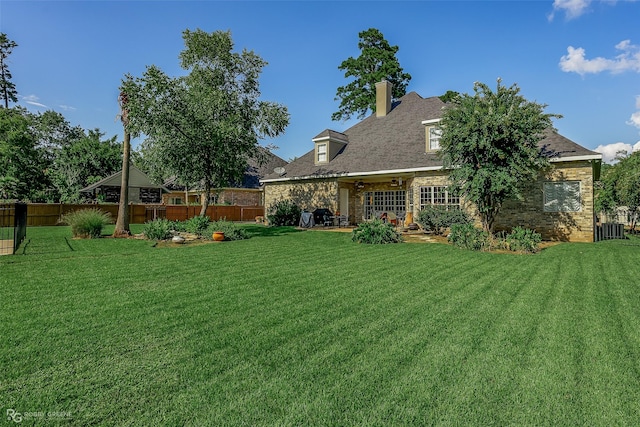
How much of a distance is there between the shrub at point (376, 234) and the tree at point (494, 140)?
2917 mm

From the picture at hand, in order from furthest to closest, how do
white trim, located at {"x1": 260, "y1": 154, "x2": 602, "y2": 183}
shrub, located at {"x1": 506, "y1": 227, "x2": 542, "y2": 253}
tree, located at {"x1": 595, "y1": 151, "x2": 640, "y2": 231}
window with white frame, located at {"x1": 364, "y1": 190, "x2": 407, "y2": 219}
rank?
window with white frame, located at {"x1": 364, "y1": 190, "x2": 407, "y2": 219} < tree, located at {"x1": 595, "y1": 151, "x2": 640, "y2": 231} < white trim, located at {"x1": 260, "y1": 154, "x2": 602, "y2": 183} < shrub, located at {"x1": 506, "y1": 227, "x2": 542, "y2": 253}

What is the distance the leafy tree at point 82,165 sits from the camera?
3027cm

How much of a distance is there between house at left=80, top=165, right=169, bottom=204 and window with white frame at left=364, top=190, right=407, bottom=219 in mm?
19095

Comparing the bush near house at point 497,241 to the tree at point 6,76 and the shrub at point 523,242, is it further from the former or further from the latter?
the tree at point 6,76

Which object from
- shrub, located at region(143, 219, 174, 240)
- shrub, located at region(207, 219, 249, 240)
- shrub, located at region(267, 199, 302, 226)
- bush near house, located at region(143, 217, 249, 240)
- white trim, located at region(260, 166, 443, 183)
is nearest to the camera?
shrub, located at region(143, 219, 174, 240)

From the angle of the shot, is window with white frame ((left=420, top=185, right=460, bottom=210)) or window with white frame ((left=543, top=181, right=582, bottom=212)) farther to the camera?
window with white frame ((left=420, top=185, right=460, bottom=210))

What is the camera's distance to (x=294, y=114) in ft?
53.1

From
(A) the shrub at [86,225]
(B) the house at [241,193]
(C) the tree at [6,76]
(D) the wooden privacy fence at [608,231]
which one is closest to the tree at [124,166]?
(A) the shrub at [86,225]

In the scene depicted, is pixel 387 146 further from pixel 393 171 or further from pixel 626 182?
pixel 626 182

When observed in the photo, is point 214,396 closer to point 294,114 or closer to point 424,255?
point 424,255

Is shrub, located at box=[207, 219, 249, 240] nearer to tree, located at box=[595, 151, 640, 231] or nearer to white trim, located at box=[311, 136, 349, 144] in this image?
white trim, located at box=[311, 136, 349, 144]

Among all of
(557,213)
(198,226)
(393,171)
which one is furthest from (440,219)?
(198,226)

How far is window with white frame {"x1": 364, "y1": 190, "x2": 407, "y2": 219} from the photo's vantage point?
19094mm

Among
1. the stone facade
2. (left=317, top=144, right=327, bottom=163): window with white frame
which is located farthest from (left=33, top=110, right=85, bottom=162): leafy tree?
the stone facade
